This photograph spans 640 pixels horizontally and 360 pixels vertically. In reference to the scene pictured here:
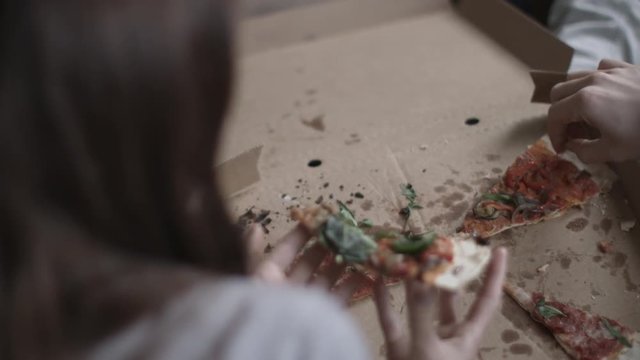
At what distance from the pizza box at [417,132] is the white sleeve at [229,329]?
0.35 metres

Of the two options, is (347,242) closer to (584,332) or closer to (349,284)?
(349,284)

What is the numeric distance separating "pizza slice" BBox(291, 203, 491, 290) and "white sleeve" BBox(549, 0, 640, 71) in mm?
588

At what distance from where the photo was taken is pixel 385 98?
1.24 metres

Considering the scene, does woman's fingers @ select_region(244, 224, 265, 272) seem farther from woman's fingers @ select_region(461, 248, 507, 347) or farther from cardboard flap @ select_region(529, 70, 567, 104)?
cardboard flap @ select_region(529, 70, 567, 104)

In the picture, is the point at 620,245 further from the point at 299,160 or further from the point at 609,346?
the point at 299,160

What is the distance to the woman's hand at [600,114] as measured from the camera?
2.96ft

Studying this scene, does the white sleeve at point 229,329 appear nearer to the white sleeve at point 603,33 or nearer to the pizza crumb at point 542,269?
the pizza crumb at point 542,269

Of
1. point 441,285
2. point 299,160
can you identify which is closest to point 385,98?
point 299,160

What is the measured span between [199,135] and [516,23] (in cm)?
99

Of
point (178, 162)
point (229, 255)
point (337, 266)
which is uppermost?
point (178, 162)

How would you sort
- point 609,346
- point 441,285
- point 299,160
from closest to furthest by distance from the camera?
point 441,285
point 609,346
point 299,160

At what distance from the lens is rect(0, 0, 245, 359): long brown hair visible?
0.41 m

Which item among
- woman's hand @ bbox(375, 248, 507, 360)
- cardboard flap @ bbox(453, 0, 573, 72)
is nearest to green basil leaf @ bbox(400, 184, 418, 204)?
woman's hand @ bbox(375, 248, 507, 360)

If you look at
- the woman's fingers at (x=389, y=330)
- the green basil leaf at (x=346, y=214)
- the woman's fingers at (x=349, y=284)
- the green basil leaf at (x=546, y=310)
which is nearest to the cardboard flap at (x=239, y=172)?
the green basil leaf at (x=346, y=214)
